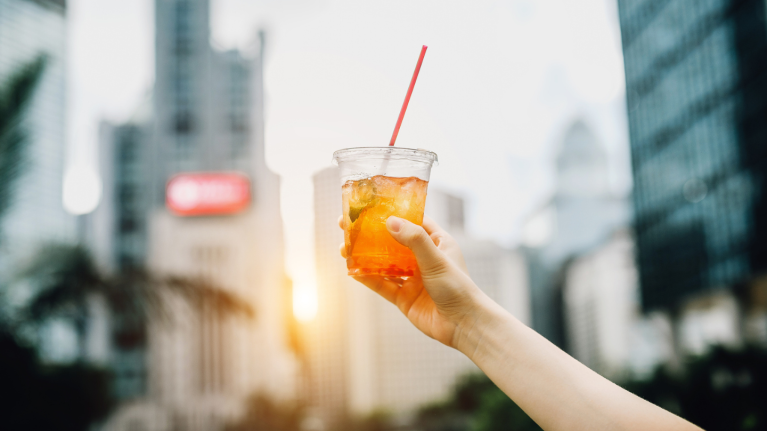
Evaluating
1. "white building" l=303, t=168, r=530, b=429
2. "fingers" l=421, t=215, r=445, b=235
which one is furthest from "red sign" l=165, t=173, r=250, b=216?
"fingers" l=421, t=215, r=445, b=235

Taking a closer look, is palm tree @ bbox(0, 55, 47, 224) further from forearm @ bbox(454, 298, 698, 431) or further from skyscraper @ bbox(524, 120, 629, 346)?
skyscraper @ bbox(524, 120, 629, 346)

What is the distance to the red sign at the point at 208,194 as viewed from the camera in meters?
46.4

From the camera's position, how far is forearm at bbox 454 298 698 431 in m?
1.33

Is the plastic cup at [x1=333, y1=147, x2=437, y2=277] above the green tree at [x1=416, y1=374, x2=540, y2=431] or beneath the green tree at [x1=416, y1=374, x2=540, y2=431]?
above

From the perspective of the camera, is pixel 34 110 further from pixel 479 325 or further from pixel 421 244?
pixel 479 325

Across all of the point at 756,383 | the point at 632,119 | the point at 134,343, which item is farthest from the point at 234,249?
the point at 756,383

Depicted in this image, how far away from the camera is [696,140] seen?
28219 mm

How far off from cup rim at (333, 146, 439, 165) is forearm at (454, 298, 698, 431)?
1.79 ft

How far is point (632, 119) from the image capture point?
3331cm

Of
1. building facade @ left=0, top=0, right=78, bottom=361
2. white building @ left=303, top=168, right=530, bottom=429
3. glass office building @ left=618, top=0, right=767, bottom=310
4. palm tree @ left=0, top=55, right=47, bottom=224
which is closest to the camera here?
palm tree @ left=0, top=55, right=47, bottom=224

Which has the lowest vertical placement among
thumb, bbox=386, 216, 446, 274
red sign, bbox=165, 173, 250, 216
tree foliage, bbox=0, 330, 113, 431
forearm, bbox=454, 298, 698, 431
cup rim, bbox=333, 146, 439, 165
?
tree foliage, bbox=0, 330, 113, 431

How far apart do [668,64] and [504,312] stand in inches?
1296

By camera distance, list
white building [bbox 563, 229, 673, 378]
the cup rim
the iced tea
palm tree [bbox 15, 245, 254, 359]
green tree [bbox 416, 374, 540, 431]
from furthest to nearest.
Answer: white building [bbox 563, 229, 673, 378], green tree [bbox 416, 374, 540, 431], palm tree [bbox 15, 245, 254, 359], the cup rim, the iced tea

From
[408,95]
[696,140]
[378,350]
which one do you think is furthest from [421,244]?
[378,350]
